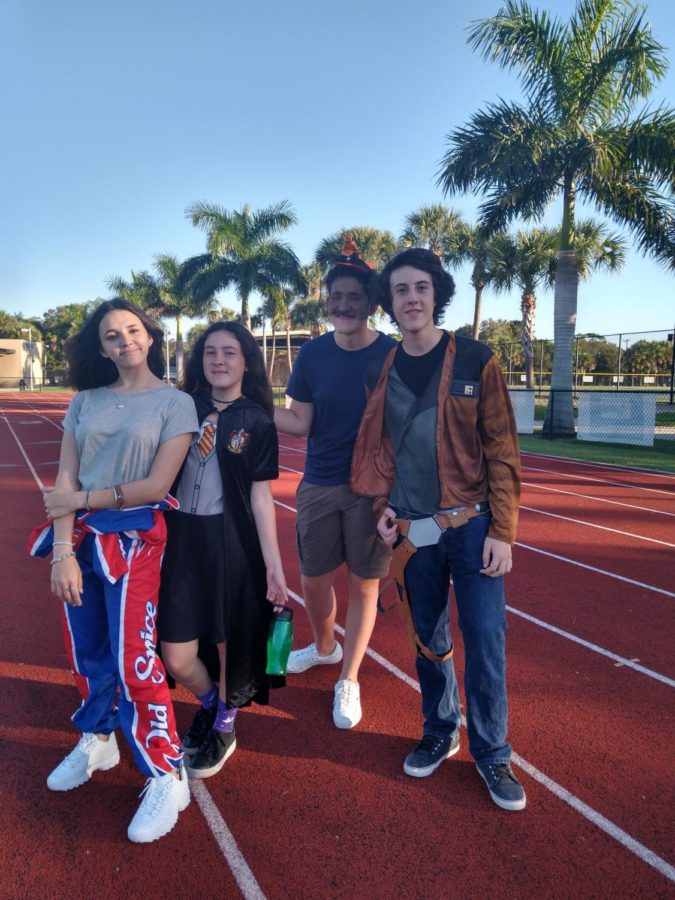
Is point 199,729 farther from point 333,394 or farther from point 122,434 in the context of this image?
point 333,394

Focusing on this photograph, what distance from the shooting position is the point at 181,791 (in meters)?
2.42

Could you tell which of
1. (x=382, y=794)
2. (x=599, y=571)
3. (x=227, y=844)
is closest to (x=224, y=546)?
(x=227, y=844)

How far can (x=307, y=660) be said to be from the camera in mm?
3709

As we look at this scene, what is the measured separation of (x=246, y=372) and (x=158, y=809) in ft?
5.59

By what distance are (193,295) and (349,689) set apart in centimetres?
2628

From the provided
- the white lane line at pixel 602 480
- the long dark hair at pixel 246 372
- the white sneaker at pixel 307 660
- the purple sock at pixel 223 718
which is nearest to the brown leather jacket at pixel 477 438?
the long dark hair at pixel 246 372

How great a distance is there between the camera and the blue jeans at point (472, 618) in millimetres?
2482

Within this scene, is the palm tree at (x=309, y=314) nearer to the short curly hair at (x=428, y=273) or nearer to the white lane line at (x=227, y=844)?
the short curly hair at (x=428, y=273)

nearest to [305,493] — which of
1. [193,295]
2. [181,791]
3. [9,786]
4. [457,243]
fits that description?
[181,791]

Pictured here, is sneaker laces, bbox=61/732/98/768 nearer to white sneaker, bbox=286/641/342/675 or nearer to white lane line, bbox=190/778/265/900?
white lane line, bbox=190/778/265/900

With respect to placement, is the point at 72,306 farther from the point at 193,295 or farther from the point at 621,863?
the point at 621,863

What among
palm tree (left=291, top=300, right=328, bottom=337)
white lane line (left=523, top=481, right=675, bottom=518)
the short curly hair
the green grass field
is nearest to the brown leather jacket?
→ the short curly hair

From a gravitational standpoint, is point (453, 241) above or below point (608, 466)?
above

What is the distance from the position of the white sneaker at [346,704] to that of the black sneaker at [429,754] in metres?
0.38
